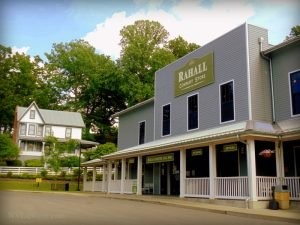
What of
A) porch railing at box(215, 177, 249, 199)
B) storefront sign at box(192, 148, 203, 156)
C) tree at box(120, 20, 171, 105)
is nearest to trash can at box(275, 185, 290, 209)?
porch railing at box(215, 177, 249, 199)

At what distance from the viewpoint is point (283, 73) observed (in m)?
17.1

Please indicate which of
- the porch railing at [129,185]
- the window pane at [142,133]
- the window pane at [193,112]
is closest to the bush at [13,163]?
the window pane at [142,133]

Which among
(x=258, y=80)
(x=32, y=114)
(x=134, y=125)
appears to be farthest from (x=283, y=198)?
(x=32, y=114)

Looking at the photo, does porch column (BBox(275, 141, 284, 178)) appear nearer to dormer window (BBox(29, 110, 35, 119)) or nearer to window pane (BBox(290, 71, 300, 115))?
window pane (BBox(290, 71, 300, 115))

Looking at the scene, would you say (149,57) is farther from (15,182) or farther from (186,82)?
(186,82)

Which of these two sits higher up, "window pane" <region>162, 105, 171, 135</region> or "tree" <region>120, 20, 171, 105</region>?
"tree" <region>120, 20, 171, 105</region>

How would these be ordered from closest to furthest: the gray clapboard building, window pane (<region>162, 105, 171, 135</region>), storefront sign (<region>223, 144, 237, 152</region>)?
the gray clapboard building
storefront sign (<region>223, 144, 237, 152</region>)
window pane (<region>162, 105, 171, 135</region>)

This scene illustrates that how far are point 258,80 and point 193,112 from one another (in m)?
4.70

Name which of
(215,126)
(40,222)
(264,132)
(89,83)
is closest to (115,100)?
(89,83)

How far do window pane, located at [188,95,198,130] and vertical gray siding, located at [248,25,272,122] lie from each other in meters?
4.30

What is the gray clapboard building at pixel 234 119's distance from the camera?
15234 mm

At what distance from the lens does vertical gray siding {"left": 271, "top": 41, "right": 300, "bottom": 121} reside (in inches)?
651

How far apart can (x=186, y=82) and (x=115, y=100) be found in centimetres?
3946

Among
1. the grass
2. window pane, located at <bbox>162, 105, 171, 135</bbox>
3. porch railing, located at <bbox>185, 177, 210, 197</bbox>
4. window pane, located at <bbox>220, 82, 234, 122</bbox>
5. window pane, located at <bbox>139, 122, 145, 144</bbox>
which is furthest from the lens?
the grass
